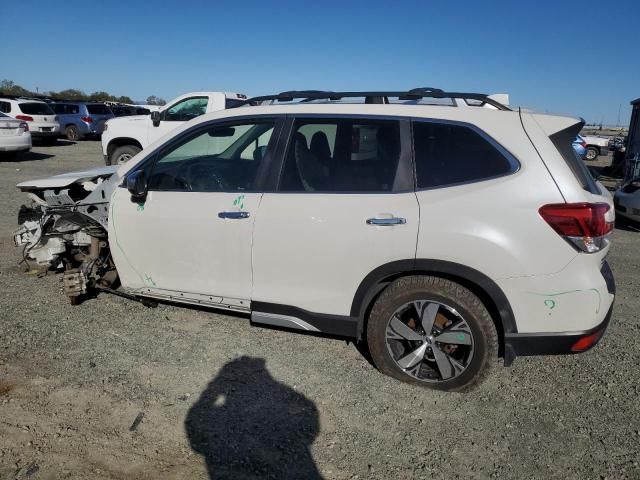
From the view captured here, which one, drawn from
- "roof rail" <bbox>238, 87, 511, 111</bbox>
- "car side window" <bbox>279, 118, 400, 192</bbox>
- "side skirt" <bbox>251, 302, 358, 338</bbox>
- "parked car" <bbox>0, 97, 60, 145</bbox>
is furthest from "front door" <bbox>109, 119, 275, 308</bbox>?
"parked car" <bbox>0, 97, 60, 145</bbox>

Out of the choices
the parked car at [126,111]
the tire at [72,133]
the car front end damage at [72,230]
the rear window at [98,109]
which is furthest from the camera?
the parked car at [126,111]

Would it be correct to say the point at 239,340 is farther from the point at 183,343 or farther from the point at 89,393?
the point at 89,393

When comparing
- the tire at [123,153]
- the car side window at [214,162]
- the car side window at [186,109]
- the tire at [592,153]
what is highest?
the car side window at [186,109]

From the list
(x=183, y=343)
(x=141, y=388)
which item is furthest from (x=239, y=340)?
(x=141, y=388)

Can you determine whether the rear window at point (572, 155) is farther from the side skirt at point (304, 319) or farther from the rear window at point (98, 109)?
the rear window at point (98, 109)

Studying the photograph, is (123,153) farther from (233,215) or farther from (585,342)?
(585,342)

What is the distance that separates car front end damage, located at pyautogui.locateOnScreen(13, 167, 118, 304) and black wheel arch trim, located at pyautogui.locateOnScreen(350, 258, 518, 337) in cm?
234

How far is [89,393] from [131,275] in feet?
3.49

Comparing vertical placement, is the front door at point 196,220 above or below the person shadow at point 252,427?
above

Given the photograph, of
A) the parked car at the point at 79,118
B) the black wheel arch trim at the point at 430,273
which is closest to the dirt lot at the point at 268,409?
the black wheel arch trim at the point at 430,273

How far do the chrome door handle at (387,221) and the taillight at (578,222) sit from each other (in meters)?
0.79

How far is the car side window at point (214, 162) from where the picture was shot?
3.55 meters

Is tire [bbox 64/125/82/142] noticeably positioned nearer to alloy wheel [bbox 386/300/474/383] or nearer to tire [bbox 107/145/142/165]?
tire [bbox 107/145/142/165]

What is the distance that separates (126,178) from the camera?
377 cm
